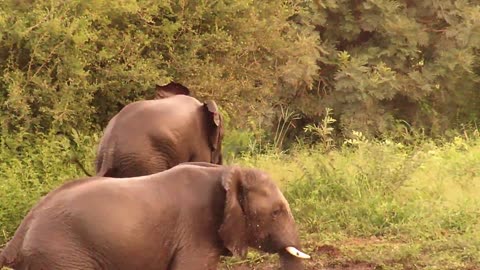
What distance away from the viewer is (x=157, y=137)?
21.6 ft

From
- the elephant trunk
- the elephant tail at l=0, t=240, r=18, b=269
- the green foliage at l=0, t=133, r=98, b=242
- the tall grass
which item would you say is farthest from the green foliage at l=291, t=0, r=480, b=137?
the elephant tail at l=0, t=240, r=18, b=269

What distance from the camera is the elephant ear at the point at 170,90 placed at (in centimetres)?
750

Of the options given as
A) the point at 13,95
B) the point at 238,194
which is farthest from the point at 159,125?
the point at 13,95

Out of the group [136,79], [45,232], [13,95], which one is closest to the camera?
[45,232]

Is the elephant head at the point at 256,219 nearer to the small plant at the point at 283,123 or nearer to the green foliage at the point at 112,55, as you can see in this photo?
the green foliage at the point at 112,55

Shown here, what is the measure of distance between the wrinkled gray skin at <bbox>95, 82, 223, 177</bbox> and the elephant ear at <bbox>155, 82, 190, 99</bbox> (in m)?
0.49

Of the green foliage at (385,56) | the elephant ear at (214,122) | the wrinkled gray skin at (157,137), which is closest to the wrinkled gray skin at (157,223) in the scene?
the wrinkled gray skin at (157,137)

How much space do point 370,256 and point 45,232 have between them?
10.9ft

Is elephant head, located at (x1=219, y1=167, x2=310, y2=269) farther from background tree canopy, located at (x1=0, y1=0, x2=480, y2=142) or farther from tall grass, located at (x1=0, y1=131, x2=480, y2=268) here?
background tree canopy, located at (x1=0, y1=0, x2=480, y2=142)

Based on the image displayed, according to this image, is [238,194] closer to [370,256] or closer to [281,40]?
[370,256]

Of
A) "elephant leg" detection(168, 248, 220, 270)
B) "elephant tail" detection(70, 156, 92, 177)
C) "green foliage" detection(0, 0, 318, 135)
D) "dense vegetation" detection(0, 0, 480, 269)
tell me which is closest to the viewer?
"elephant leg" detection(168, 248, 220, 270)

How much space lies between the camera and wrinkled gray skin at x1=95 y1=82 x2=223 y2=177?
6.51 meters

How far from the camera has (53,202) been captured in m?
4.61

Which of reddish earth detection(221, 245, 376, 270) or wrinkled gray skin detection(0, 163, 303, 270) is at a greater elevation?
wrinkled gray skin detection(0, 163, 303, 270)
